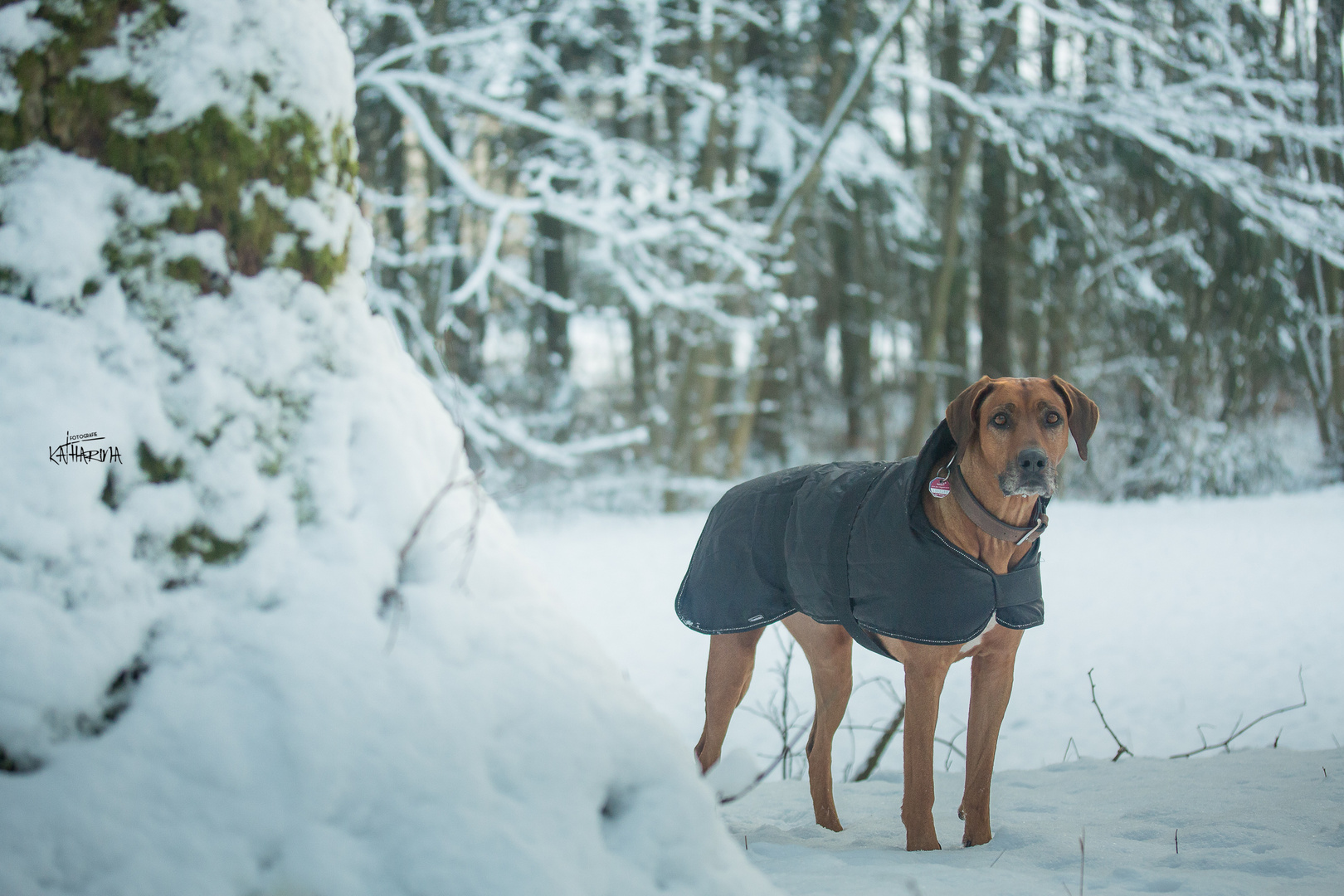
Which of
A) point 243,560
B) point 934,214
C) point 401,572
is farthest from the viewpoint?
point 934,214

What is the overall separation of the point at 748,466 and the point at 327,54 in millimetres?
13863

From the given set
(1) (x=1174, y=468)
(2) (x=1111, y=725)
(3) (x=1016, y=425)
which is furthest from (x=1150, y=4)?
(3) (x=1016, y=425)

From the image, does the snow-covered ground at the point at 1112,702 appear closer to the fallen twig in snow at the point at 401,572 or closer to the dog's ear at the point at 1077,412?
the fallen twig in snow at the point at 401,572

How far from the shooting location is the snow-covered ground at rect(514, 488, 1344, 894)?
237 cm

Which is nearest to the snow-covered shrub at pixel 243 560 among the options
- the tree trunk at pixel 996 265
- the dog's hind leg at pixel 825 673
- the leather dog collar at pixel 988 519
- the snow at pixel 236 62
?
the snow at pixel 236 62

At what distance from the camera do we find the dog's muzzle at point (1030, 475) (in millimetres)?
2531

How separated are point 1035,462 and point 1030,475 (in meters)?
0.04

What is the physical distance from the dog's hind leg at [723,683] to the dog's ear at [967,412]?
1043mm

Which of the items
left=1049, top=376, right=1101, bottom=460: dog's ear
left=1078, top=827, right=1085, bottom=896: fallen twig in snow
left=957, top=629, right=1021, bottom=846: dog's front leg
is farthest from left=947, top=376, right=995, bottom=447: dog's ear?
left=1078, top=827, right=1085, bottom=896: fallen twig in snow

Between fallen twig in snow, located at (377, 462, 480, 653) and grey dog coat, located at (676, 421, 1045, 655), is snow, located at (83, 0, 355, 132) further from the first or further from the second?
grey dog coat, located at (676, 421, 1045, 655)

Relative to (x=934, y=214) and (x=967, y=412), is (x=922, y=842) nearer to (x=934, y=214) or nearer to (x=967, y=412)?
(x=967, y=412)

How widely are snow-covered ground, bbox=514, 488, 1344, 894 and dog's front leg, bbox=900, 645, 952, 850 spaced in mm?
121

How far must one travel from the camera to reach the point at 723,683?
10.2ft

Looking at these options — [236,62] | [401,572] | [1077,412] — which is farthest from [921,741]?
[236,62]
